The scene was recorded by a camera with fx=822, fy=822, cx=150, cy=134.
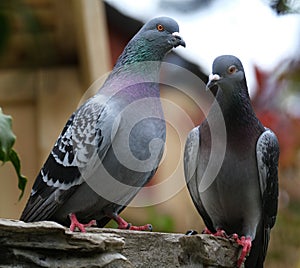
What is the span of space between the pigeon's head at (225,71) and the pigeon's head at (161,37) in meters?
0.42

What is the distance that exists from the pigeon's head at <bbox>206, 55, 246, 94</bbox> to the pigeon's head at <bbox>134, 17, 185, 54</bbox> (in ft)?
1.38

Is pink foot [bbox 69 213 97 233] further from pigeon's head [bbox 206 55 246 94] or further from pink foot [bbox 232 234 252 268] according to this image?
pigeon's head [bbox 206 55 246 94]

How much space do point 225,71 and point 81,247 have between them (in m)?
1.22

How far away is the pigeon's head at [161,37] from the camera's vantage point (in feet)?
13.4

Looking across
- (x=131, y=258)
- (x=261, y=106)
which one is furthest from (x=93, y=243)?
(x=261, y=106)

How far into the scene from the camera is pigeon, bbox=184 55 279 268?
149 inches

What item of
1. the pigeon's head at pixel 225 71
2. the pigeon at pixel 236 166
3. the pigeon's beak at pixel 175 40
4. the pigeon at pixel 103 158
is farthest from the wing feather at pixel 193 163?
the pigeon's beak at pixel 175 40

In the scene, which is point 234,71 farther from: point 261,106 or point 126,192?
point 261,106

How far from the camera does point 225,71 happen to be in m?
3.70

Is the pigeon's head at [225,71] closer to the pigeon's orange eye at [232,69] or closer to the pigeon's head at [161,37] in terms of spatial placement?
the pigeon's orange eye at [232,69]


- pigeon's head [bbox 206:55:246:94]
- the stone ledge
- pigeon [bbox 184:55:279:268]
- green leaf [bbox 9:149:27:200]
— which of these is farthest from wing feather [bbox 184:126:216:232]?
green leaf [bbox 9:149:27:200]

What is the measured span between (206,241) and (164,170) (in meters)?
5.29

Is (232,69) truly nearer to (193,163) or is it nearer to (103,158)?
(193,163)

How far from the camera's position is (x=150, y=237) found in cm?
329
